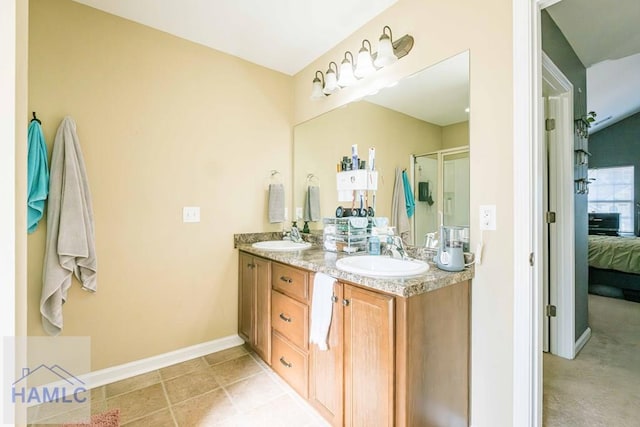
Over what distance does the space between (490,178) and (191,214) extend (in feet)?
6.75

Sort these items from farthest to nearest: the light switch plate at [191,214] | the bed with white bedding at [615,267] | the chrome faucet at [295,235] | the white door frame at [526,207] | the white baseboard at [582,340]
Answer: the bed with white bedding at [615,267], the chrome faucet at [295,235], the white baseboard at [582,340], the light switch plate at [191,214], the white door frame at [526,207]

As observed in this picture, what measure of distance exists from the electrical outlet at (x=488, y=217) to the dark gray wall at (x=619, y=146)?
715 cm

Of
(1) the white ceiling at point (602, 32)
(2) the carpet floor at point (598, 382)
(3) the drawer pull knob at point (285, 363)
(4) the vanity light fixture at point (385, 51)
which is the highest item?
(1) the white ceiling at point (602, 32)

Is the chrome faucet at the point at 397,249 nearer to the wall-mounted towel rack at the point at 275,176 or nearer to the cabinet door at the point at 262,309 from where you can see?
the cabinet door at the point at 262,309

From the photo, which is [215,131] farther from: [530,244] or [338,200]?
[530,244]

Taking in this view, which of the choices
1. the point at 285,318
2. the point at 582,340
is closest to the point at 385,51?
the point at 285,318

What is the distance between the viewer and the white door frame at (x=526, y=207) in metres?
1.32

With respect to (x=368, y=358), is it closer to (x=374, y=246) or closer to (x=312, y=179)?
(x=374, y=246)

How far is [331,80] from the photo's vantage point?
7.46ft

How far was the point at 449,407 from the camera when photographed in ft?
4.45

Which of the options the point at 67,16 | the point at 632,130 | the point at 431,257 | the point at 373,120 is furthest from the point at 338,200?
the point at 632,130

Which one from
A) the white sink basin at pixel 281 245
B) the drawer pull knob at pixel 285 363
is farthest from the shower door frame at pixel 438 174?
the drawer pull knob at pixel 285 363

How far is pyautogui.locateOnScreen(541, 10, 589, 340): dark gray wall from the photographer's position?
2048mm

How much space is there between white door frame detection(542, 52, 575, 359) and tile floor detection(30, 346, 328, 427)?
82.1 inches
